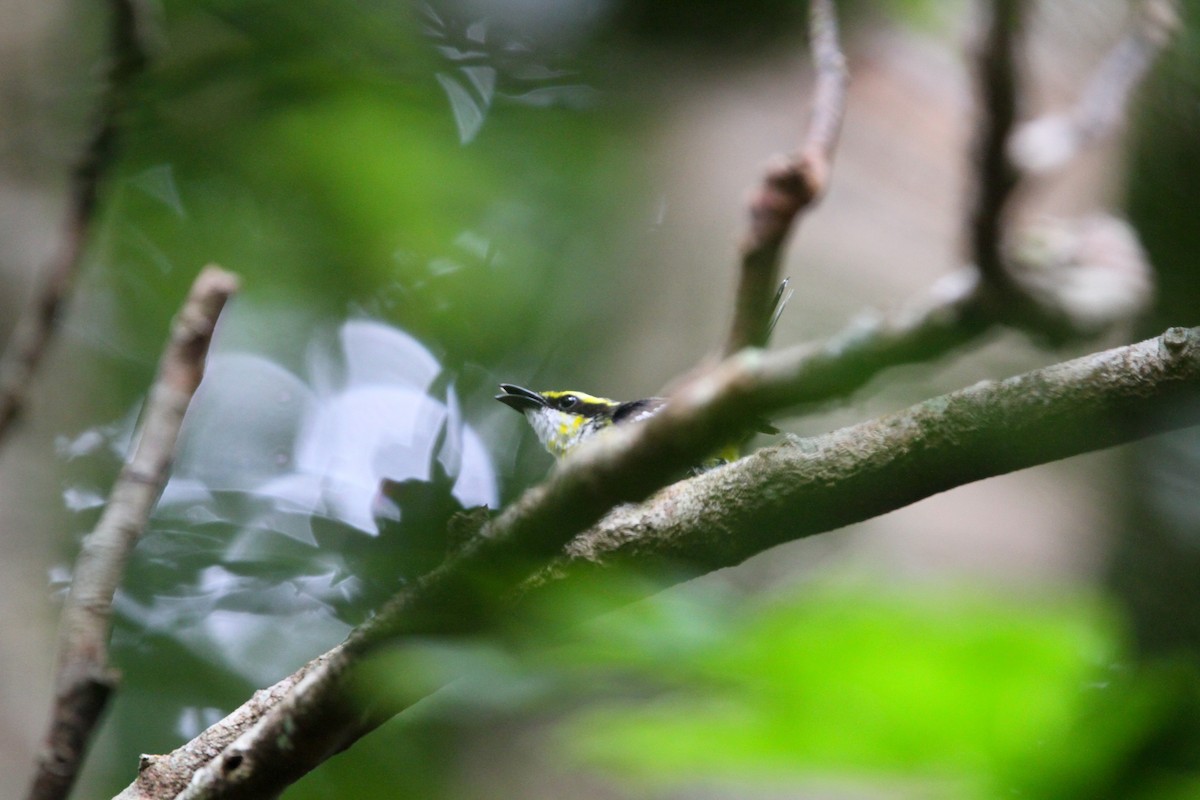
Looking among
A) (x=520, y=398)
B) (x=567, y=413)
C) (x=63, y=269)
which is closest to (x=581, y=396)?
(x=567, y=413)

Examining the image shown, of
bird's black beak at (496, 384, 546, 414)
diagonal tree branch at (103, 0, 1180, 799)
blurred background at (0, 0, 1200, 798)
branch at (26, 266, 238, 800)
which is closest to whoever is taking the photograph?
diagonal tree branch at (103, 0, 1180, 799)

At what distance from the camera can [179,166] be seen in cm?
617

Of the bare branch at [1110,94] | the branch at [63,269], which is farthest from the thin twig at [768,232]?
the branch at [63,269]

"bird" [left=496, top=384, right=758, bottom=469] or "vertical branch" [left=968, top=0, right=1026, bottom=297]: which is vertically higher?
"bird" [left=496, top=384, right=758, bottom=469]

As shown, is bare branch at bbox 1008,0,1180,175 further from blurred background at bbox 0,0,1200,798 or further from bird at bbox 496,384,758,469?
bird at bbox 496,384,758,469

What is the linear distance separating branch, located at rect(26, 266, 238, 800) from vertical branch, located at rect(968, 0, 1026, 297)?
151 centimetres

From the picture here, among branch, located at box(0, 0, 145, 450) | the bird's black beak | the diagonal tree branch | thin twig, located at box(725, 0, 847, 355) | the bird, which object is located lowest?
the diagonal tree branch

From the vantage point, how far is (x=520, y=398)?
170 inches

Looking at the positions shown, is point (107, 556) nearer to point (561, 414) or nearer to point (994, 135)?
Result: point (994, 135)

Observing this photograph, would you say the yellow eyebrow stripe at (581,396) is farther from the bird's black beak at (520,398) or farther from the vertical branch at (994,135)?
the vertical branch at (994,135)

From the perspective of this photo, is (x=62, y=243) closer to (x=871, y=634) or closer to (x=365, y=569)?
(x=365, y=569)

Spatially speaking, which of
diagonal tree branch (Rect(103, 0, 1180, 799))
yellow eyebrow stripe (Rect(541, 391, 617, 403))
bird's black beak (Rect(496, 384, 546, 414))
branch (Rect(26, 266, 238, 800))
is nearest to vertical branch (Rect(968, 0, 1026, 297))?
diagonal tree branch (Rect(103, 0, 1180, 799))

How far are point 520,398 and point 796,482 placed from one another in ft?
8.61

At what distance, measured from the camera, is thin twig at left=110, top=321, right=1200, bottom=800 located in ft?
5.11
